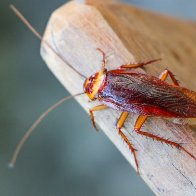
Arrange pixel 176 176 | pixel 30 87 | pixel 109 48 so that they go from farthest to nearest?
pixel 30 87, pixel 109 48, pixel 176 176

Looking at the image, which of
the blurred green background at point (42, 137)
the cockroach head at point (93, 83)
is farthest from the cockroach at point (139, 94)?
the blurred green background at point (42, 137)

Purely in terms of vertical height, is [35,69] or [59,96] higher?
[35,69]

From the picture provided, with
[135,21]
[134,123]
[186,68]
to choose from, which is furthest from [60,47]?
[186,68]

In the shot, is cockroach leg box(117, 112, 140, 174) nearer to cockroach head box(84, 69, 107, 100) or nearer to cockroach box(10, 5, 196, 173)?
cockroach box(10, 5, 196, 173)

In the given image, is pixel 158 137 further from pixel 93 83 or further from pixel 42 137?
pixel 42 137

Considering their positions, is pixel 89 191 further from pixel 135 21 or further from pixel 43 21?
pixel 135 21

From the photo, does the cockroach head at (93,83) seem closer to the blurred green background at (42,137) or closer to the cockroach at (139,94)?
the cockroach at (139,94)

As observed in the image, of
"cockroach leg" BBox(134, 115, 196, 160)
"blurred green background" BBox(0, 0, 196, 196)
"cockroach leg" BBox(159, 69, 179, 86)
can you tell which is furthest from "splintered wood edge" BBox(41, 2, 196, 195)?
"blurred green background" BBox(0, 0, 196, 196)
